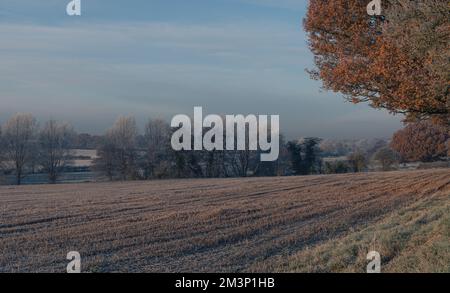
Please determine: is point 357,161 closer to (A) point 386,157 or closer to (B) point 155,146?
(A) point 386,157

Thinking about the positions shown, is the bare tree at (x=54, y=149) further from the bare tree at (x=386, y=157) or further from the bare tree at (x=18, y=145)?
the bare tree at (x=386, y=157)

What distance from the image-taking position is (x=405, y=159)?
72.2m

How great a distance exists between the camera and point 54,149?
76625 mm

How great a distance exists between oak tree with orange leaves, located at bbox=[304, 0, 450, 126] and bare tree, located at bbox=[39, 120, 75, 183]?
5798cm

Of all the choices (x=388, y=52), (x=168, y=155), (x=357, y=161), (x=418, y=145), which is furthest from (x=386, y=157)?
(x=388, y=52)

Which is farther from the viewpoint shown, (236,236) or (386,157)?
(386,157)

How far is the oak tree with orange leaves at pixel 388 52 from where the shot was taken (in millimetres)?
14727

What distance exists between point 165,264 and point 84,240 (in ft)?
12.6

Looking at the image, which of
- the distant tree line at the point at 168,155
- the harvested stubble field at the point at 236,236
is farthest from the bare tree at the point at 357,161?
the harvested stubble field at the point at 236,236

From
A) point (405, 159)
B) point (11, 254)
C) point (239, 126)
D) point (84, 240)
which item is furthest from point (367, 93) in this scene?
point (405, 159)

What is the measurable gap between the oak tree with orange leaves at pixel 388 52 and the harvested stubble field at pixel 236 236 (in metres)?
3.81

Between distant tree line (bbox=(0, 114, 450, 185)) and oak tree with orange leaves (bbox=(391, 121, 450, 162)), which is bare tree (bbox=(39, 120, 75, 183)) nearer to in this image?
distant tree line (bbox=(0, 114, 450, 185))

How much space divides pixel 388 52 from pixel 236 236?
8.87 m
